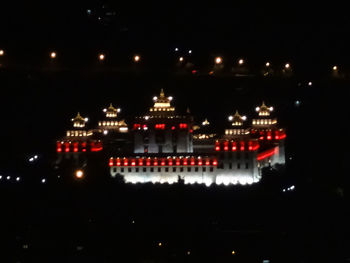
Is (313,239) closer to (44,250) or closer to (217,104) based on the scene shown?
(44,250)

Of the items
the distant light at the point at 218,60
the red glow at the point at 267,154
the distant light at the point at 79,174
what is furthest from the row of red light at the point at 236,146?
the distant light at the point at 218,60

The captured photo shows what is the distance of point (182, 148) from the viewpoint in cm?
4266

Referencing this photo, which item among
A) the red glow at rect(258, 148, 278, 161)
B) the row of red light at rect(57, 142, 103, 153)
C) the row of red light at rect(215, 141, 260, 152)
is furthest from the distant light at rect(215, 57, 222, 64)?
the row of red light at rect(57, 142, 103, 153)

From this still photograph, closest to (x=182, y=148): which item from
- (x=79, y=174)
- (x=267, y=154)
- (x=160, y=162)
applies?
(x=160, y=162)

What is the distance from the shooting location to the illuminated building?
41.0m

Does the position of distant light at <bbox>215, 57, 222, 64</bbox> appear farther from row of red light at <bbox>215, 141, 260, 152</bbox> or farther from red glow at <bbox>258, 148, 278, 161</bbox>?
row of red light at <bbox>215, 141, 260, 152</bbox>

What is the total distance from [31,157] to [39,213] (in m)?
11.2

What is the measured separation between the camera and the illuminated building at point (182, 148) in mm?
41000

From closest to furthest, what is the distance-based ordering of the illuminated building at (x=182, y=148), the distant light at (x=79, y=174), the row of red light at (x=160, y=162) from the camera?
the distant light at (x=79, y=174)
the row of red light at (x=160, y=162)
the illuminated building at (x=182, y=148)

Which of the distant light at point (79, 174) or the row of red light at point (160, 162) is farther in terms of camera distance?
the row of red light at point (160, 162)

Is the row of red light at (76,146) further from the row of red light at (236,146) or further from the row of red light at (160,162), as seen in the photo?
the row of red light at (236,146)

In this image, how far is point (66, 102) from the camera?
55625mm

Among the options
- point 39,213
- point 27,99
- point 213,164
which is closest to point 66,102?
point 27,99

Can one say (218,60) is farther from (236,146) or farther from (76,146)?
(76,146)
